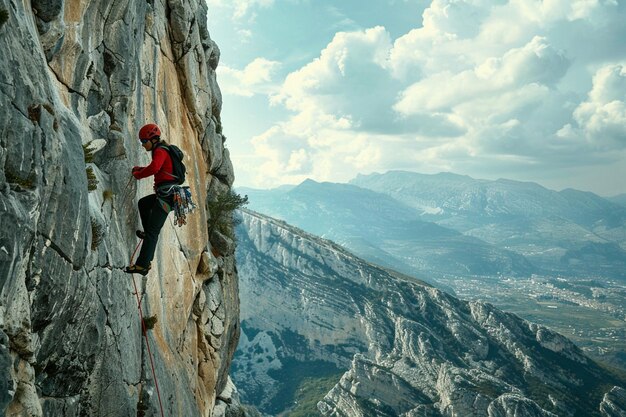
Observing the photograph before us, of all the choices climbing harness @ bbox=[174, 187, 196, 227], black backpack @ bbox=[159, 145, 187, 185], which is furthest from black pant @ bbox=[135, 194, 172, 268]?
black backpack @ bbox=[159, 145, 187, 185]

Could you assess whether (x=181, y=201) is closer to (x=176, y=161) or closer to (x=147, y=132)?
(x=176, y=161)

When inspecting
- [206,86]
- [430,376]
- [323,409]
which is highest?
[206,86]

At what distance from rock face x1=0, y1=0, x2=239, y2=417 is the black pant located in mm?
660

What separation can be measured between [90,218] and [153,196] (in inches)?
130

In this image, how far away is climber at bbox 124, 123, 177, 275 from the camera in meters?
13.7

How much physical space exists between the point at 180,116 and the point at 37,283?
16586mm

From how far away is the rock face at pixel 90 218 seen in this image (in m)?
8.56

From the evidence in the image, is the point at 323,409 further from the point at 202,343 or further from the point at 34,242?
the point at 34,242

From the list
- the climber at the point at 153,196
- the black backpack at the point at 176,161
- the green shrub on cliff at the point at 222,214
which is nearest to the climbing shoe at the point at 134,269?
the climber at the point at 153,196

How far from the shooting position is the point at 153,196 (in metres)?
14.7

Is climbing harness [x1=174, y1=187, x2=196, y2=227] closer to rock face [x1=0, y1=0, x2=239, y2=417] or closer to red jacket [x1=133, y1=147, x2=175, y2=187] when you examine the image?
red jacket [x1=133, y1=147, x2=175, y2=187]

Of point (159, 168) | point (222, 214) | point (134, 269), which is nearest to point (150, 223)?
point (134, 269)

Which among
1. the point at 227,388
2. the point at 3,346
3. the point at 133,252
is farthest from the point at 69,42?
the point at 227,388

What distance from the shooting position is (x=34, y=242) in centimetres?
888
